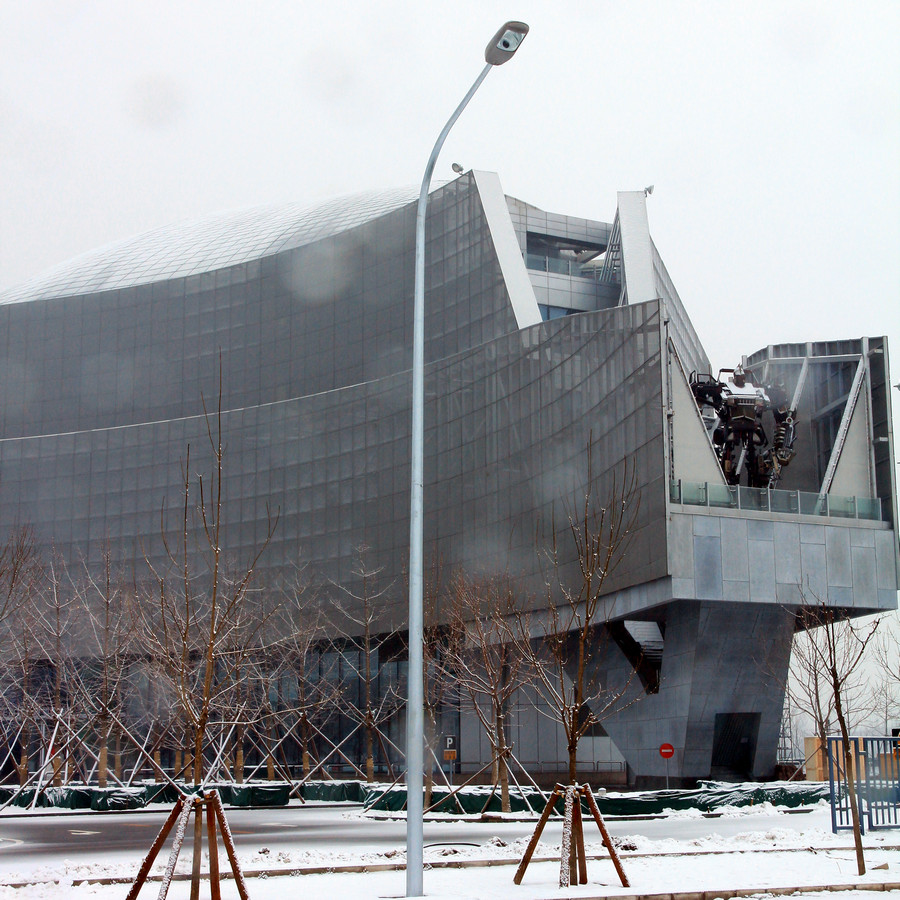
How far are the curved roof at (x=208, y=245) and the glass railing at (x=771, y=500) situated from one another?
48.1 meters

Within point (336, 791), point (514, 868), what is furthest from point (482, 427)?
point (514, 868)

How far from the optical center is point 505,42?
15.9 m

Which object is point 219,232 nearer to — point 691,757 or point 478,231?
point 478,231

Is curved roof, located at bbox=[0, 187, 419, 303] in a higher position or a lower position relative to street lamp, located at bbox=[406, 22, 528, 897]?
higher

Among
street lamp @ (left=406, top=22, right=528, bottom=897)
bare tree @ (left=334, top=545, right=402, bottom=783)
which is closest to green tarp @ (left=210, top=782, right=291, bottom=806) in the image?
bare tree @ (left=334, top=545, right=402, bottom=783)

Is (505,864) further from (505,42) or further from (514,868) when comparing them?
(505,42)

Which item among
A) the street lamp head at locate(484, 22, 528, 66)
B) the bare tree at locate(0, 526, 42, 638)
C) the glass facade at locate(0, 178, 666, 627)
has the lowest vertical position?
the bare tree at locate(0, 526, 42, 638)

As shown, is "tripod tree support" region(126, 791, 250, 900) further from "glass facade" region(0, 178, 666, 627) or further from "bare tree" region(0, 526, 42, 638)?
"glass facade" region(0, 178, 666, 627)

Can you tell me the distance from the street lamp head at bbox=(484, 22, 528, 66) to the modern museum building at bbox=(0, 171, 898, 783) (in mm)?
33111

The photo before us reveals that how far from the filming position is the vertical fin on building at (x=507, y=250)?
227 feet

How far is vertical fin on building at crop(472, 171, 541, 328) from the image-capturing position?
6906 cm

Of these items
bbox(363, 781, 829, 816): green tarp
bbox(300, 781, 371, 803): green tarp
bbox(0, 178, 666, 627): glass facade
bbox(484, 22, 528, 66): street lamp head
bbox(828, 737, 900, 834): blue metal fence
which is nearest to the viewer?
bbox(484, 22, 528, 66): street lamp head

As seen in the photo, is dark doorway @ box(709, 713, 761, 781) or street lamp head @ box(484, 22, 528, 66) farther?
dark doorway @ box(709, 713, 761, 781)

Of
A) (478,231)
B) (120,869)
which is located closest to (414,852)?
(120,869)
